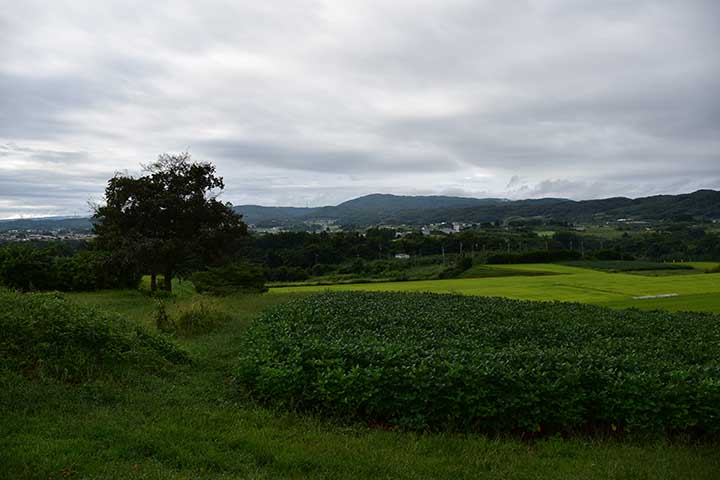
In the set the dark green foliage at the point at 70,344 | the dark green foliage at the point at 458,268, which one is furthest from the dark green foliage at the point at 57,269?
the dark green foliage at the point at 458,268

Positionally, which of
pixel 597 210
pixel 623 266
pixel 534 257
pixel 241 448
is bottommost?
pixel 623 266

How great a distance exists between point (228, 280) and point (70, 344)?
2006cm

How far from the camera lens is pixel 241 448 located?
6.02 metres

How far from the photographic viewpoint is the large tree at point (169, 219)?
2669 centimetres

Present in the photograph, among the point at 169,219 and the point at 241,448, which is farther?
the point at 169,219

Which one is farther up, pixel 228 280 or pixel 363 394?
pixel 363 394

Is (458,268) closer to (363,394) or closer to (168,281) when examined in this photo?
(168,281)

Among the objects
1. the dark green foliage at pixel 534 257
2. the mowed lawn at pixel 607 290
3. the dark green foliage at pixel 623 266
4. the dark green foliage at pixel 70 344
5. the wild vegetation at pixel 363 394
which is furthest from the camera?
the dark green foliage at pixel 534 257

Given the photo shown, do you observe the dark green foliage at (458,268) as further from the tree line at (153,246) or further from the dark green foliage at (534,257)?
the tree line at (153,246)

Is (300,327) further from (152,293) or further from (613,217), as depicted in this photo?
(613,217)

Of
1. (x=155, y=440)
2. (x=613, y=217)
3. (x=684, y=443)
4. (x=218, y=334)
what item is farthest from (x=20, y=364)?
(x=613, y=217)

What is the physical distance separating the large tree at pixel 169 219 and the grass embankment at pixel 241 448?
19.3 metres

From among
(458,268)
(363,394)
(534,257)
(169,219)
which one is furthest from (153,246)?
(534,257)

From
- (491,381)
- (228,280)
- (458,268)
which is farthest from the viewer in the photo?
(458,268)
